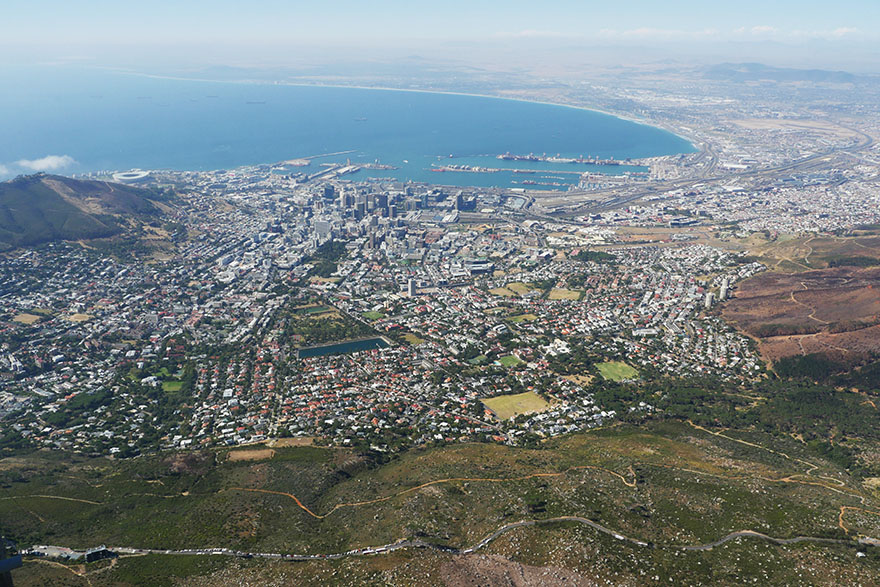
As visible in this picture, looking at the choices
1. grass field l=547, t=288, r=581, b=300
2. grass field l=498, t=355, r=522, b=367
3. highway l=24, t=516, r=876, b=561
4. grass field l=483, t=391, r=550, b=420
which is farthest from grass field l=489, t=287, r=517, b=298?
highway l=24, t=516, r=876, b=561

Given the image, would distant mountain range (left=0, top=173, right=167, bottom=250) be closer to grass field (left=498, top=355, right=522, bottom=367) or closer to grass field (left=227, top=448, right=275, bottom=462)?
grass field (left=227, top=448, right=275, bottom=462)

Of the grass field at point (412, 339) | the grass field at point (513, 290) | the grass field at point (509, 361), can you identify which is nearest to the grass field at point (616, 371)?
the grass field at point (509, 361)

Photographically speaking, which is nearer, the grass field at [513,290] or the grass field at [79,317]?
the grass field at [79,317]

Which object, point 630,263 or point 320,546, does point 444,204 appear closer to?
point 630,263

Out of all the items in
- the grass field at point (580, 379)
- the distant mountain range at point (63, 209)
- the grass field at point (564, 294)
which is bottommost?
the grass field at point (580, 379)

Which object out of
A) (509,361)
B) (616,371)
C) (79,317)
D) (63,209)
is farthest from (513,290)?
(63,209)

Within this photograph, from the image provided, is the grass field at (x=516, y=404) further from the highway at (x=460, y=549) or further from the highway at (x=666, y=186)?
the highway at (x=666, y=186)
